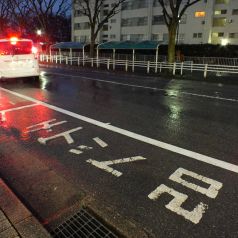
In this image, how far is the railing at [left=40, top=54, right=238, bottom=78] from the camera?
66.1 feet

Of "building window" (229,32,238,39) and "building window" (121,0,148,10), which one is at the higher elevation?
"building window" (121,0,148,10)

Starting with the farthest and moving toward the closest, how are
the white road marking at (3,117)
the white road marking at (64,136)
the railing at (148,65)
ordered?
the railing at (148,65), the white road marking at (3,117), the white road marking at (64,136)

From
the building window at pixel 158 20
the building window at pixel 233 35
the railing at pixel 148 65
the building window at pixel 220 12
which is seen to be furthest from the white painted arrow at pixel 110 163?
the building window at pixel 158 20

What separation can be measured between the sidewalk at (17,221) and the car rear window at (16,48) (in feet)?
39.9

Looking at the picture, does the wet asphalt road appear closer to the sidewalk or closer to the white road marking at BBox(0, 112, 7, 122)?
the white road marking at BBox(0, 112, 7, 122)

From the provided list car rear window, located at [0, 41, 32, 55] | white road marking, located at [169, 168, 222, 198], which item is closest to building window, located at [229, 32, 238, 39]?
car rear window, located at [0, 41, 32, 55]

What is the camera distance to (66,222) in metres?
3.28

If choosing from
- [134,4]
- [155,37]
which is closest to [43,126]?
[155,37]

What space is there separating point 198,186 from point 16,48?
13004 millimetres

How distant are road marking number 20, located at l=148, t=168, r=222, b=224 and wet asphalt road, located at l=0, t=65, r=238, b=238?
0.01m

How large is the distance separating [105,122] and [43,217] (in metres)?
4.03

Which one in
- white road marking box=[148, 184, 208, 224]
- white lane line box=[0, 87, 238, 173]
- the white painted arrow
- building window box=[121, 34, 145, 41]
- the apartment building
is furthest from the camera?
building window box=[121, 34, 145, 41]

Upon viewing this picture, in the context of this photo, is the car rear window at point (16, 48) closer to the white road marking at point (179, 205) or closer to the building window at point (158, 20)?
the white road marking at point (179, 205)

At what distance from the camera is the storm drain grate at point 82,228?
3109 mm
